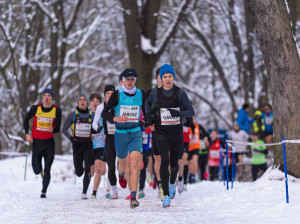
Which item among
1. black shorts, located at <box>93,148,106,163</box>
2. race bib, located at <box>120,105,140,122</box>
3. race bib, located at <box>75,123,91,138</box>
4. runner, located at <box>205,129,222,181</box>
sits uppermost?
race bib, located at <box>120,105,140,122</box>

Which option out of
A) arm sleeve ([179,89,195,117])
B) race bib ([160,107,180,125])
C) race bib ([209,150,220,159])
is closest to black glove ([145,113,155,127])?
race bib ([160,107,180,125])

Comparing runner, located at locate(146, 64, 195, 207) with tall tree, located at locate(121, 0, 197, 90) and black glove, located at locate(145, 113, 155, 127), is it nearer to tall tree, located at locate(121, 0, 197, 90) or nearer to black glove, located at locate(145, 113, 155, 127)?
black glove, located at locate(145, 113, 155, 127)

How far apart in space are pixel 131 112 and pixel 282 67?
2.63 metres

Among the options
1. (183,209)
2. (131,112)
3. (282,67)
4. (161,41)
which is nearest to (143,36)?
(161,41)

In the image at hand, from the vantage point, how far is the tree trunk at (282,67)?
8.12m

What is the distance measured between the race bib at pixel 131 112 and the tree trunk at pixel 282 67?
2426 mm

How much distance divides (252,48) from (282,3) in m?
13.0

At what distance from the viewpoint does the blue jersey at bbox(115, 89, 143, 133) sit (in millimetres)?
7696

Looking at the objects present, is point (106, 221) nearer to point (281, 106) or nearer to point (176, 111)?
point (176, 111)

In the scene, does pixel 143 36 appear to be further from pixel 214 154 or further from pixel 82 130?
pixel 82 130

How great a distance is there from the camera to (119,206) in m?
7.87

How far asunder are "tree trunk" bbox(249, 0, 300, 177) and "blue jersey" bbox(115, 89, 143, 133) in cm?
236

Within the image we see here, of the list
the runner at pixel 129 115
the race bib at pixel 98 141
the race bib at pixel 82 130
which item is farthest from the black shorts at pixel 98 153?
the runner at pixel 129 115

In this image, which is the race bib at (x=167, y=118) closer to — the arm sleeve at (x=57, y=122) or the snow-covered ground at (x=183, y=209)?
the snow-covered ground at (x=183, y=209)
